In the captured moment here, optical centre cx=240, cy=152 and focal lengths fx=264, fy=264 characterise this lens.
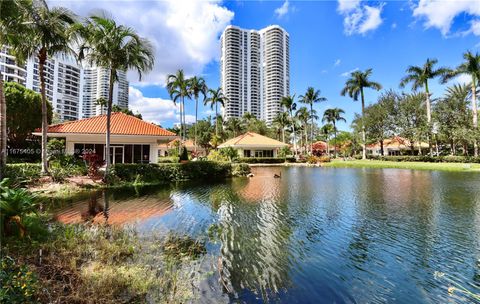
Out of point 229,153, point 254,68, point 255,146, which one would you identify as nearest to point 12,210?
point 229,153

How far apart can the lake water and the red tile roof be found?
919 cm

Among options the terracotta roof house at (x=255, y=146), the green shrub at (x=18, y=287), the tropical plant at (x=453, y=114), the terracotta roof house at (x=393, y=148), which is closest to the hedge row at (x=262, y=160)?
the terracotta roof house at (x=255, y=146)

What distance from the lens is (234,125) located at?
67.8 metres

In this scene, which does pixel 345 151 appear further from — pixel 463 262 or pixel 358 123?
pixel 463 262

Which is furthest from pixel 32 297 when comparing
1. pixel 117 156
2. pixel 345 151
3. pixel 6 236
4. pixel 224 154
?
pixel 345 151

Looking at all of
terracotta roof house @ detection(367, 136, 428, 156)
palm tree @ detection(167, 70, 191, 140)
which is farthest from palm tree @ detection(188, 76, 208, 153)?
terracotta roof house @ detection(367, 136, 428, 156)

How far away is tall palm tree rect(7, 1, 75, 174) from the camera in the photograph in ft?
47.4

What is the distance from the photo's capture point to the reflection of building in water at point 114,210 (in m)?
9.72

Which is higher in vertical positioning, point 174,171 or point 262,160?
point 262,160

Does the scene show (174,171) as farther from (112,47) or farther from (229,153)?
(229,153)

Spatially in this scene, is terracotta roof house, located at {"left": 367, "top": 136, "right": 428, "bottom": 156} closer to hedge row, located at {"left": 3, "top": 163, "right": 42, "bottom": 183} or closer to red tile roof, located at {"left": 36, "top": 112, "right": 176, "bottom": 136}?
red tile roof, located at {"left": 36, "top": 112, "right": 176, "bottom": 136}

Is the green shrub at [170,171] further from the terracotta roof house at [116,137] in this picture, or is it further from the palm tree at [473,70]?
the palm tree at [473,70]

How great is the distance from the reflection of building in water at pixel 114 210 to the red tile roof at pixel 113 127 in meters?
10.1

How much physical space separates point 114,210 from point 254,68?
3900 inches
